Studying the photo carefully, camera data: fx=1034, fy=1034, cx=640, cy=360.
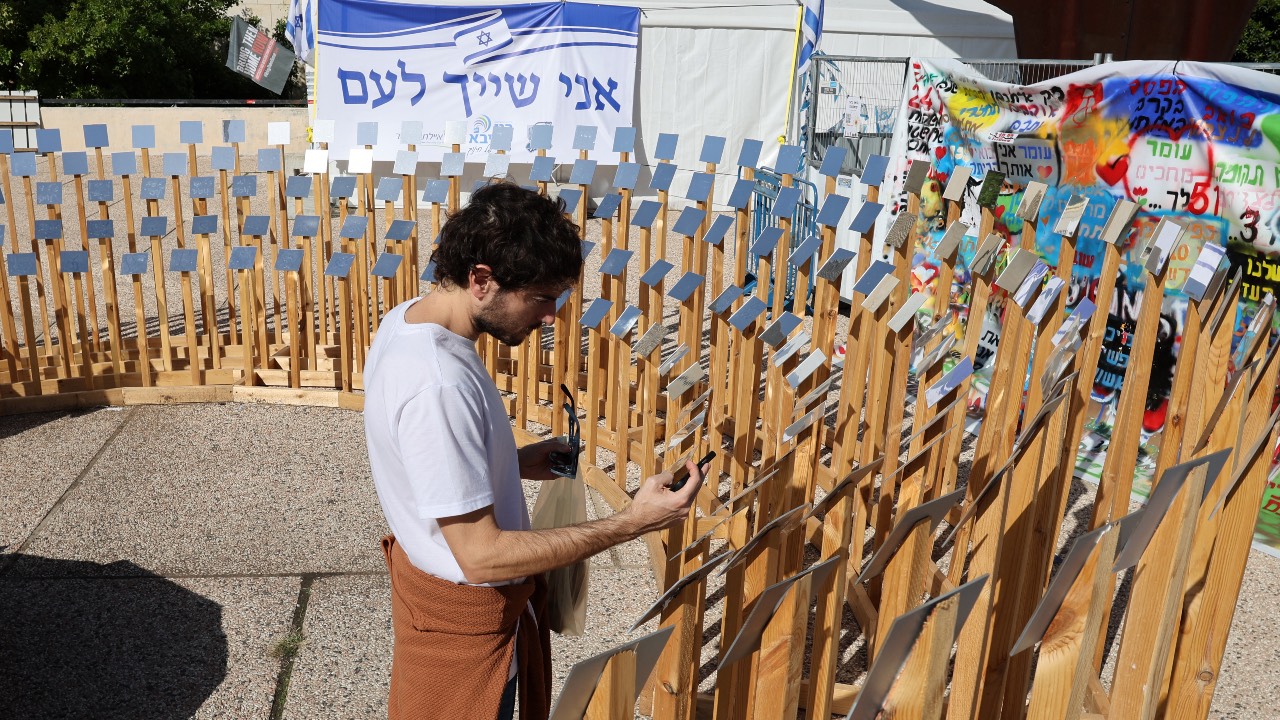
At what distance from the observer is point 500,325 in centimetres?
188

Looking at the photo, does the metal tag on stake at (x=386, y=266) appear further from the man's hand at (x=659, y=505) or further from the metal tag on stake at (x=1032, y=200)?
the man's hand at (x=659, y=505)

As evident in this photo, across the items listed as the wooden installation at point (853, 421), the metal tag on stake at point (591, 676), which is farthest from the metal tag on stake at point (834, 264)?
the metal tag on stake at point (591, 676)

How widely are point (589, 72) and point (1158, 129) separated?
736 cm

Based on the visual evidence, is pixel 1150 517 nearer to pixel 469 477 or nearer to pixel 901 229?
pixel 469 477

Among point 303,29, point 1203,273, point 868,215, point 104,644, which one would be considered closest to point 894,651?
point 1203,273

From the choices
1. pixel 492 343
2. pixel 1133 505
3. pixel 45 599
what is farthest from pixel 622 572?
pixel 1133 505

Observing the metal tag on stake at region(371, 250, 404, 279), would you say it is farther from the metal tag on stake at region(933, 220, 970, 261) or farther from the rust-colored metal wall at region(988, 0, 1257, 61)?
the rust-colored metal wall at region(988, 0, 1257, 61)

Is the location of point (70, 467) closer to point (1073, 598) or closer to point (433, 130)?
point (1073, 598)

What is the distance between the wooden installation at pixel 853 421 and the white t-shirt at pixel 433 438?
37 cm

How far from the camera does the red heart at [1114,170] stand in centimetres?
470

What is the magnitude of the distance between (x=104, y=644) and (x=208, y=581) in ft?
1.41

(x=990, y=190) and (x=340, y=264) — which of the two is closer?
(x=990, y=190)

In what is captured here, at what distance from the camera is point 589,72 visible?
11.0m

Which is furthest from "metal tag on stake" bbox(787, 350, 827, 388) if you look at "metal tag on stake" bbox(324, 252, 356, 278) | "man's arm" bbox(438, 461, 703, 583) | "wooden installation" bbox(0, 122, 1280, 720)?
"metal tag on stake" bbox(324, 252, 356, 278)
